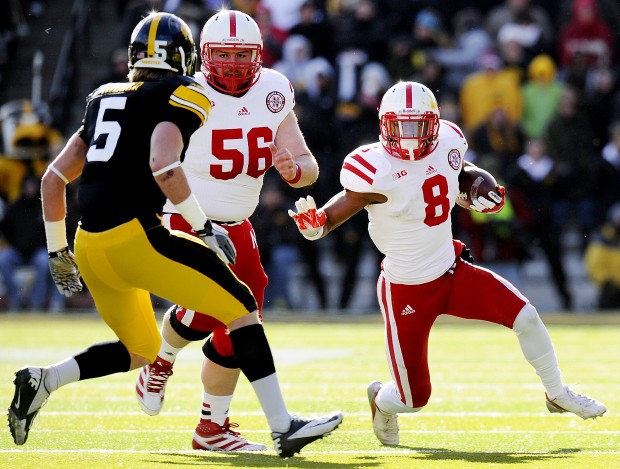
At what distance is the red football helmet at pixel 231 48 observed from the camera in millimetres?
5340

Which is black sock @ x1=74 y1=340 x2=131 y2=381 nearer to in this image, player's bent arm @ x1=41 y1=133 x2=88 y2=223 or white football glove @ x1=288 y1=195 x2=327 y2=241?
player's bent arm @ x1=41 y1=133 x2=88 y2=223

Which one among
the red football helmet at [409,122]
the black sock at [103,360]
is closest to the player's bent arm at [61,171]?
the black sock at [103,360]

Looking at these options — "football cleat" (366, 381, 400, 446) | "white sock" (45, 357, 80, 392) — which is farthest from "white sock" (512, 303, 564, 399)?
"white sock" (45, 357, 80, 392)

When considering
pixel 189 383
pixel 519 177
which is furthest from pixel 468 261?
pixel 519 177

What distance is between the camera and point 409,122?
521cm

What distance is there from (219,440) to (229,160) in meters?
1.18

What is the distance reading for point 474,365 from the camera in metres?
8.40

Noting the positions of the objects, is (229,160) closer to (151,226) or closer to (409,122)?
(409,122)

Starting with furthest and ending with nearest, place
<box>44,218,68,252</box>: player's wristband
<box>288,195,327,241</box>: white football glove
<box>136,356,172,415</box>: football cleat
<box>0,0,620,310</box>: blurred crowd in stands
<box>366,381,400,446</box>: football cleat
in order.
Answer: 1. <box>0,0,620,310</box>: blurred crowd in stands
2. <box>136,356,172,415</box>: football cleat
3. <box>366,381,400,446</box>: football cleat
4. <box>288,195,327,241</box>: white football glove
5. <box>44,218,68,252</box>: player's wristband

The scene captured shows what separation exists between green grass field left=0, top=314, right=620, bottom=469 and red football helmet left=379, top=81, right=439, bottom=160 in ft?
4.04

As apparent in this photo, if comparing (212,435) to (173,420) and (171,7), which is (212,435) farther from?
(171,7)

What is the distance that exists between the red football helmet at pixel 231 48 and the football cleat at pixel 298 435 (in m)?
1.57

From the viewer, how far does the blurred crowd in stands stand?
12.2m

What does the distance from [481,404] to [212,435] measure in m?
1.85
